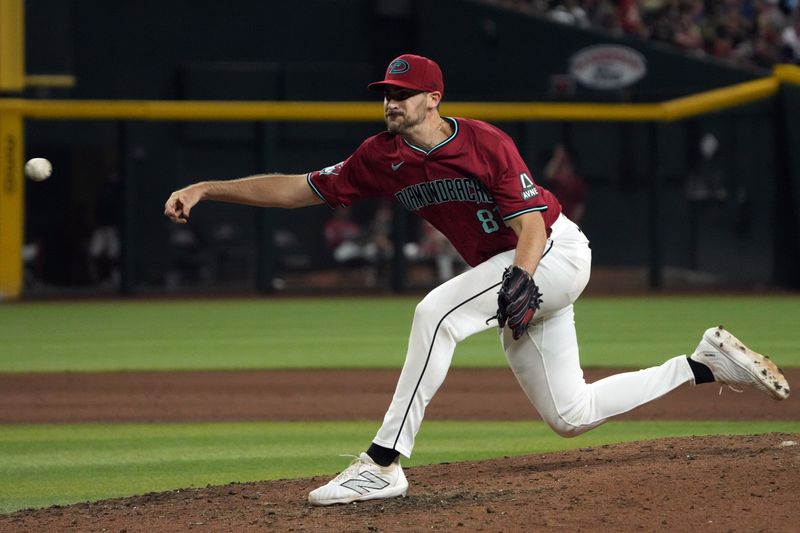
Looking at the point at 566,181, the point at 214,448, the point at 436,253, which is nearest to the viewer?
the point at 214,448

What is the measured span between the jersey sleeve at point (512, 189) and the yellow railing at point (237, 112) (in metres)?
10.2

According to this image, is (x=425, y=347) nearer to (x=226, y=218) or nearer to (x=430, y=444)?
(x=430, y=444)

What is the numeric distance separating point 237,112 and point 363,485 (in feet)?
36.3

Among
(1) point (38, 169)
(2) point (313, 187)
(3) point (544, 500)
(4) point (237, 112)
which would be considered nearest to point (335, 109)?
(4) point (237, 112)

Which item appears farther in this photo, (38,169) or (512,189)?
(38,169)

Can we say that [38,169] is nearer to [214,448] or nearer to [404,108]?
[214,448]

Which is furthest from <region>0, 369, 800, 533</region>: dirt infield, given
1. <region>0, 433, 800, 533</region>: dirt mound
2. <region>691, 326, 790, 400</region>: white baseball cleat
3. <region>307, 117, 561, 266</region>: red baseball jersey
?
<region>307, 117, 561, 266</region>: red baseball jersey

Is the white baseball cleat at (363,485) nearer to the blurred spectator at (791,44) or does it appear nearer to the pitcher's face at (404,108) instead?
the pitcher's face at (404,108)

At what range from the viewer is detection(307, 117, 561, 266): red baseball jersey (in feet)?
14.4

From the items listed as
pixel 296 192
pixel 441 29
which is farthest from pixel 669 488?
pixel 441 29

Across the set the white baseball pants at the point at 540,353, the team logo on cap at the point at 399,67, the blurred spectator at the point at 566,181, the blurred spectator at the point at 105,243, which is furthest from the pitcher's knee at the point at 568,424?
the blurred spectator at the point at 566,181

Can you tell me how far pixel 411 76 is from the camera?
434 cm

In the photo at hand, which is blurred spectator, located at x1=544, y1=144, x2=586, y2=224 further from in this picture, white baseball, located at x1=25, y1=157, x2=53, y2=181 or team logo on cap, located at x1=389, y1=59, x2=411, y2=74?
team logo on cap, located at x1=389, y1=59, x2=411, y2=74

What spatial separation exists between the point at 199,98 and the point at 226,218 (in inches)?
119
